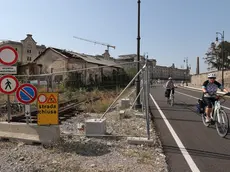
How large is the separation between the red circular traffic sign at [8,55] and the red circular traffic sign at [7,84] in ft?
1.23

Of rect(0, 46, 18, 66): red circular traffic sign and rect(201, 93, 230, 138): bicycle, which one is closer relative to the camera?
rect(0, 46, 18, 66): red circular traffic sign

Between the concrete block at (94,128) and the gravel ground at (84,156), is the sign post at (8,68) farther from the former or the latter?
the concrete block at (94,128)

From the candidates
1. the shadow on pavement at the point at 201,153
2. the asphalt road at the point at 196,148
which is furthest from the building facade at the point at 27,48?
the shadow on pavement at the point at 201,153

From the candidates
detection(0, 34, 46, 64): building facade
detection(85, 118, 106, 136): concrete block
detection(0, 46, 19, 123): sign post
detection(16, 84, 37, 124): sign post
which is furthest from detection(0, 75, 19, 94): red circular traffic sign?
detection(0, 34, 46, 64): building facade

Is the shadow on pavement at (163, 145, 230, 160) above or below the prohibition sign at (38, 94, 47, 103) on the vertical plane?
below

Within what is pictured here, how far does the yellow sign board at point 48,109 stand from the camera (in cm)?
622

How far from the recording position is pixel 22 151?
5738 mm

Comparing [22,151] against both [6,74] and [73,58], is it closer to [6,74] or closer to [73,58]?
[6,74]

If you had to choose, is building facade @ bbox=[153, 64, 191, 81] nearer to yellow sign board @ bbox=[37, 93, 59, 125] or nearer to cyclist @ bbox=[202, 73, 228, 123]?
cyclist @ bbox=[202, 73, 228, 123]

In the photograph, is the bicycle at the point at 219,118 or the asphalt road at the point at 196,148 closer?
the asphalt road at the point at 196,148

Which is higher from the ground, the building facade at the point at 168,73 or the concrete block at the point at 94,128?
the building facade at the point at 168,73

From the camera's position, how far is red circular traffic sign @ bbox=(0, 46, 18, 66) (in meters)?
6.52

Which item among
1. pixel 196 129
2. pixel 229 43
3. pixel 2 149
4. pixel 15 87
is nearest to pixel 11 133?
pixel 2 149

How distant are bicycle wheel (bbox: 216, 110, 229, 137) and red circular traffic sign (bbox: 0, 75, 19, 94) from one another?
5.95 m
